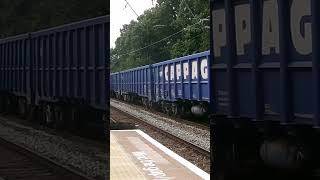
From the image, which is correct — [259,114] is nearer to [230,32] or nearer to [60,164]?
[230,32]

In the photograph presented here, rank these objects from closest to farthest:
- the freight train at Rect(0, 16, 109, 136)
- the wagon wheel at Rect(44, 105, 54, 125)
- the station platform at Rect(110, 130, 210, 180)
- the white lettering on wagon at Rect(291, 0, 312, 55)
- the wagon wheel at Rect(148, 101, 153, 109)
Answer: the freight train at Rect(0, 16, 109, 136), the white lettering on wagon at Rect(291, 0, 312, 55), the wagon wheel at Rect(44, 105, 54, 125), the station platform at Rect(110, 130, 210, 180), the wagon wheel at Rect(148, 101, 153, 109)

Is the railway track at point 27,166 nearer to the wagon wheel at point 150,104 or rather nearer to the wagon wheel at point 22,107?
the wagon wheel at point 22,107

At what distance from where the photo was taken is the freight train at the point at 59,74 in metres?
1.70

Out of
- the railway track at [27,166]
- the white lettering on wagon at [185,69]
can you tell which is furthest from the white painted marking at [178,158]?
the railway track at [27,166]

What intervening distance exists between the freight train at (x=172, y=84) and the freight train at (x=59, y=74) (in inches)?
13.5

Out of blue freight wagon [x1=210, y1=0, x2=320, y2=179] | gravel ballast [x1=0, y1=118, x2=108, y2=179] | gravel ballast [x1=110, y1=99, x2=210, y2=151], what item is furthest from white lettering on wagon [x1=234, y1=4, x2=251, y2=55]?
gravel ballast [x1=0, y1=118, x2=108, y2=179]

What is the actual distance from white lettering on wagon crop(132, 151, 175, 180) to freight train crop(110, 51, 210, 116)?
0.37 meters

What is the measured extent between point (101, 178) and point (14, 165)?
527mm

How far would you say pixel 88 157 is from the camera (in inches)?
71.6

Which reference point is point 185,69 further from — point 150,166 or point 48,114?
point 48,114

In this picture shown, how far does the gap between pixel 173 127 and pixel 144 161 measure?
367mm

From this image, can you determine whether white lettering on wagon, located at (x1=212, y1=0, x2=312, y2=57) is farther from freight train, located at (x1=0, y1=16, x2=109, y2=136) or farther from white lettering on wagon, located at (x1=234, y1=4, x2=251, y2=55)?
freight train, located at (x1=0, y1=16, x2=109, y2=136)

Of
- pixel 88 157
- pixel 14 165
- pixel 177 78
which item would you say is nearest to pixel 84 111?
pixel 88 157

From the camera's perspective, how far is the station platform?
2260 millimetres
